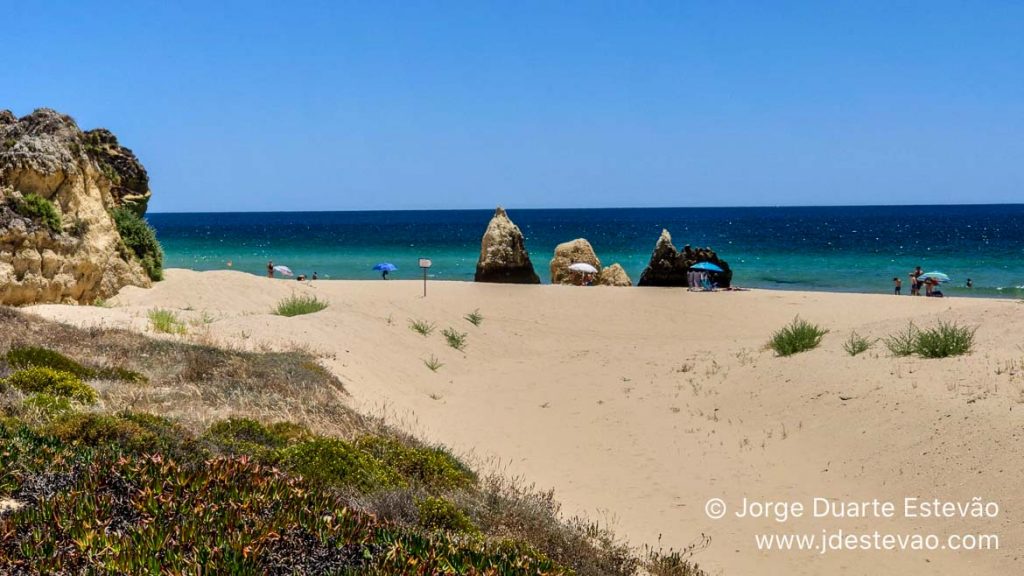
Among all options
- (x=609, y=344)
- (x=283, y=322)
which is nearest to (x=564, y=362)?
(x=609, y=344)

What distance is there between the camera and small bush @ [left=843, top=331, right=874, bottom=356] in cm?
1252

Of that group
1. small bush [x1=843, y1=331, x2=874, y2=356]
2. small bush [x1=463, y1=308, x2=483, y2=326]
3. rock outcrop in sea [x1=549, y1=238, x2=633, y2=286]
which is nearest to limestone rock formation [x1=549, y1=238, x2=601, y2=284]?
rock outcrop in sea [x1=549, y1=238, x2=633, y2=286]

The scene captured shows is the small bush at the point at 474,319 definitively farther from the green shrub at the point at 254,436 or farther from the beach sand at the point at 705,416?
the green shrub at the point at 254,436

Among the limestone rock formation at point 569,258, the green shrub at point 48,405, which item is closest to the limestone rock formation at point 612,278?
the limestone rock formation at point 569,258

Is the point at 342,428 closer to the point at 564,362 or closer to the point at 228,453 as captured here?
the point at 228,453

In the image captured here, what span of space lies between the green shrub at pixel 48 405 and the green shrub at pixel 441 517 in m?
3.45

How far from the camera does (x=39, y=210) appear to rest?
1644 centimetres

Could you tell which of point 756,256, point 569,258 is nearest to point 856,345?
point 569,258

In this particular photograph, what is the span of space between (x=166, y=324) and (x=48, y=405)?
7.22 m

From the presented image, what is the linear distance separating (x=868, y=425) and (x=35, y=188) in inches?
637

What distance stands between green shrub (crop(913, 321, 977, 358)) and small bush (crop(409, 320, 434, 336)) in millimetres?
10007

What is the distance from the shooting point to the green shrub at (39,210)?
53.5 feet

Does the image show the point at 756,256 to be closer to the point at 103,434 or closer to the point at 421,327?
the point at 421,327

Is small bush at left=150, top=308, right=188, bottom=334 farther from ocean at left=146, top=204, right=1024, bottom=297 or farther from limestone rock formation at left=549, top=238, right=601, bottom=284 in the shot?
ocean at left=146, top=204, right=1024, bottom=297
